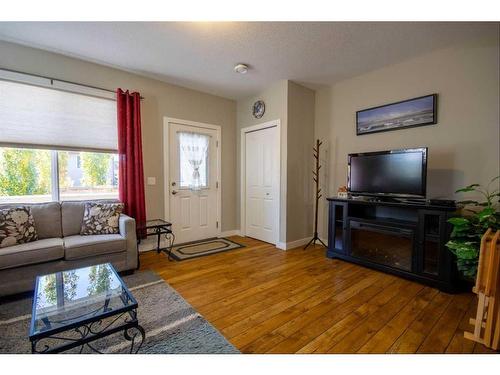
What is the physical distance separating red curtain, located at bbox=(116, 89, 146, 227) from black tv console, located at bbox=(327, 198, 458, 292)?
2609mm

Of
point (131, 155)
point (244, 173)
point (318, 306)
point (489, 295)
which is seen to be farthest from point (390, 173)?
point (131, 155)

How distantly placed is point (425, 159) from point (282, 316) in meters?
2.06

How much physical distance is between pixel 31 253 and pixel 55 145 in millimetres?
1301

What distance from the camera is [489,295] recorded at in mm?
1431

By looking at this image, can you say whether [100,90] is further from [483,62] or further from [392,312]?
[483,62]

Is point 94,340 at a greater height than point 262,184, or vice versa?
point 262,184

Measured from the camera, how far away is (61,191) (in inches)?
110

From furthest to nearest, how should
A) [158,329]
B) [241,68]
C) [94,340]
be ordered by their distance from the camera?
1. [241,68]
2. [158,329]
3. [94,340]

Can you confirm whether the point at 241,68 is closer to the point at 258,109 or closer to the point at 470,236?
the point at 258,109

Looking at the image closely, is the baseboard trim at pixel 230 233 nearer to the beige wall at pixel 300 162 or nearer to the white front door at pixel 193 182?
the white front door at pixel 193 182

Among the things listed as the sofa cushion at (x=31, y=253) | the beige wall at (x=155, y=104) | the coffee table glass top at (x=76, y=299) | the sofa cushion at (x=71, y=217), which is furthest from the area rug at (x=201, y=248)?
the coffee table glass top at (x=76, y=299)

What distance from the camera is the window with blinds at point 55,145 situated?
2469 millimetres

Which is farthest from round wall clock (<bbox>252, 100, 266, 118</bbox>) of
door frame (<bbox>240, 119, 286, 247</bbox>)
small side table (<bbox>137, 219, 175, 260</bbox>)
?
small side table (<bbox>137, 219, 175, 260</bbox>)

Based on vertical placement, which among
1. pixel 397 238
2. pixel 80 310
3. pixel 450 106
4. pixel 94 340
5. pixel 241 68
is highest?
pixel 241 68
